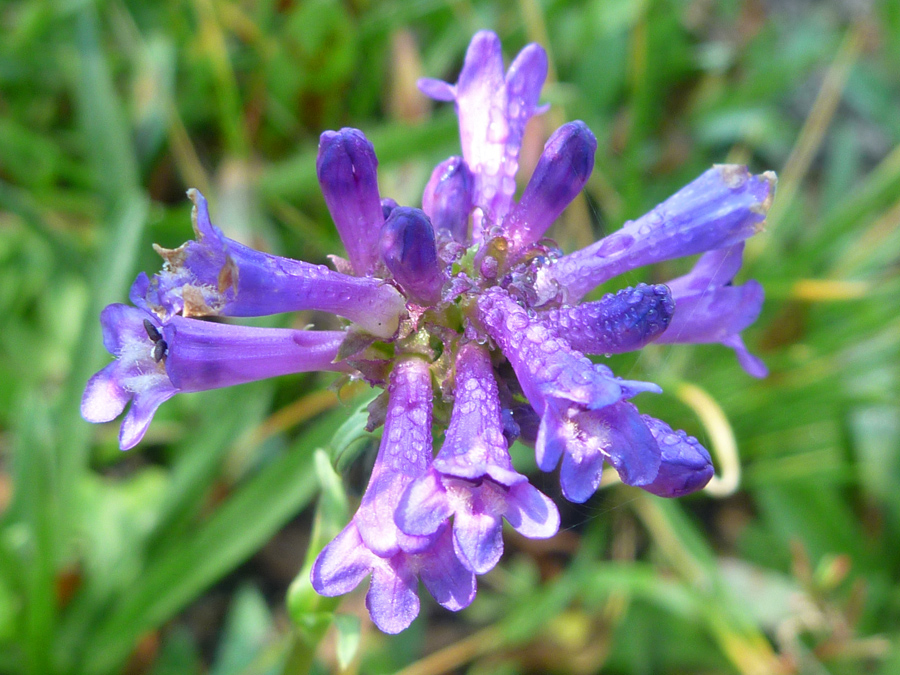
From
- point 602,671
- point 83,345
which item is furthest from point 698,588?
point 83,345

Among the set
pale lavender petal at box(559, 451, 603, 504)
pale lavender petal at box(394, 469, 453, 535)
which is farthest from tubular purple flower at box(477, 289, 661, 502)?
pale lavender petal at box(394, 469, 453, 535)

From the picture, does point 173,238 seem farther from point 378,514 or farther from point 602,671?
point 602,671

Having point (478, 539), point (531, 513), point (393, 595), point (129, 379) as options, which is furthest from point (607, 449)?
point (129, 379)

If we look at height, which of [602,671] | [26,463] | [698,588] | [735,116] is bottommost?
[602,671]

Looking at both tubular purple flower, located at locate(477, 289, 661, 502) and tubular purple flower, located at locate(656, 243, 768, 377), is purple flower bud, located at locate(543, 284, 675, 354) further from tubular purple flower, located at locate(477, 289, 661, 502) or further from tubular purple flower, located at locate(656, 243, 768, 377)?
tubular purple flower, located at locate(656, 243, 768, 377)

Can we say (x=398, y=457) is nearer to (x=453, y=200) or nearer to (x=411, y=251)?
(x=411, y=251)

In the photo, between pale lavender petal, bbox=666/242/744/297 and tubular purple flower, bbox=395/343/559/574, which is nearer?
tubular purple flower, bbox=395/343/559/574
